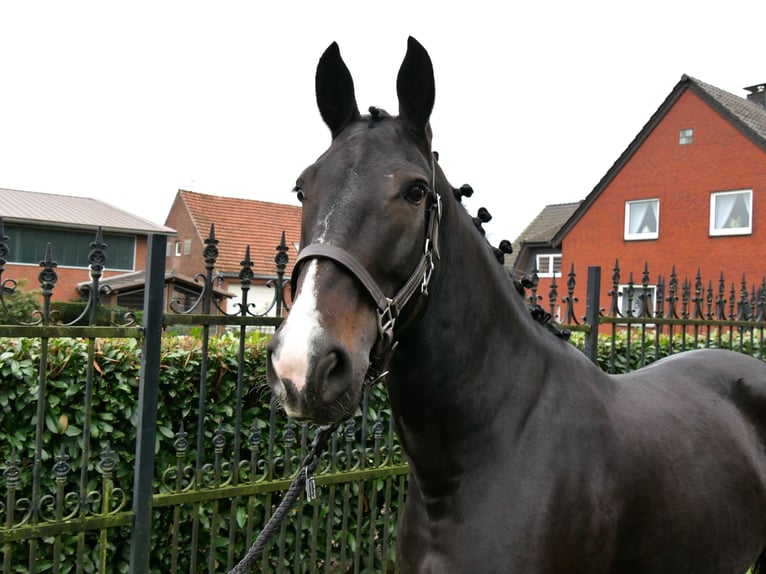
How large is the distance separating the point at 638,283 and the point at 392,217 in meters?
21.3

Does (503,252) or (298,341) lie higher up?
(503,252)

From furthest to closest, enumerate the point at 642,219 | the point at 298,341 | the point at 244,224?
the point at 244,224 → the point at 642,219 → the point at 298,341

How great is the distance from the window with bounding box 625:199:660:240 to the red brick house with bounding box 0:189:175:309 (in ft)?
62.9

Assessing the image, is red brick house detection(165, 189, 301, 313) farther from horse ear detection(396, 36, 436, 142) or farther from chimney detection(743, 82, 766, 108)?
horse ear detection(396, 36, 436, 142)

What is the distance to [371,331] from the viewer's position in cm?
158

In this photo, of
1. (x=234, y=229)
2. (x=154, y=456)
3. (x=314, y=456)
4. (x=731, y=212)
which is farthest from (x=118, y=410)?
(x=234, y=229)

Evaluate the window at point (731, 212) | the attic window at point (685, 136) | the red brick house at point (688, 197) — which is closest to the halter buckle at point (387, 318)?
the red brick house at point (688, 197)

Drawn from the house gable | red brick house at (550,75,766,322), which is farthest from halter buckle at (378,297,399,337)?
the house gable

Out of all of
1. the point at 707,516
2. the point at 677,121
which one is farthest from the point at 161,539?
the point at 677,121

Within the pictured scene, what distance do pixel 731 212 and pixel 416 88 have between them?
22.8m

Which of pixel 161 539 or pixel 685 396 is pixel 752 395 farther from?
pixel 161 539

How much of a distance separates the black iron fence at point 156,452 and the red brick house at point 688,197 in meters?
19.0

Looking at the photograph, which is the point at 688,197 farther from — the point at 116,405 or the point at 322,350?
the point at 322,350

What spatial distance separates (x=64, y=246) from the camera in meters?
31.3
